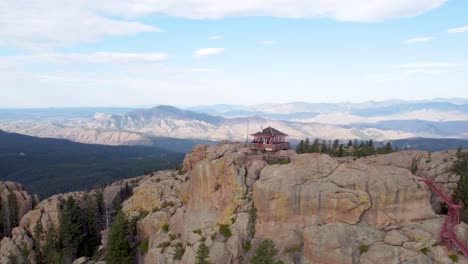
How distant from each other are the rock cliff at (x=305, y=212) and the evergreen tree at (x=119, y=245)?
3389 millimetres

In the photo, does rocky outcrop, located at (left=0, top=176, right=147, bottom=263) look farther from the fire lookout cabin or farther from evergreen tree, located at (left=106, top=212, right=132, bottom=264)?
the fire lookout cabin

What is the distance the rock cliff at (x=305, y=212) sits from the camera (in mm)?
51719

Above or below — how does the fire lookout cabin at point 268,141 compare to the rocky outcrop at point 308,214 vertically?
above

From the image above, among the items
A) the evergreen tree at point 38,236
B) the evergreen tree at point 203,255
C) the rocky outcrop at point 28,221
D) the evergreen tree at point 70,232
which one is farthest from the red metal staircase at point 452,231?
the evergreen tree at point 38,236

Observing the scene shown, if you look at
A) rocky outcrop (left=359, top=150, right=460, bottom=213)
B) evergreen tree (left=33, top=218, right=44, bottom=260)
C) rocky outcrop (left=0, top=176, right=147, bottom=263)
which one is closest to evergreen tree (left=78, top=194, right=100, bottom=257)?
rocky outcrop (left=0, top=176, right=147, bottom=263)

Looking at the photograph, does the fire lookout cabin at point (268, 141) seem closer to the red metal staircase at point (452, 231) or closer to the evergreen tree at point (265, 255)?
the evergreen tree at point (265, 255)

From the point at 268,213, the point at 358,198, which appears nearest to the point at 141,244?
the point at 268,213

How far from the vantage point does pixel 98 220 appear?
301 ft

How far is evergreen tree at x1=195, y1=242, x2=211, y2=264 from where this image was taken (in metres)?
54.3

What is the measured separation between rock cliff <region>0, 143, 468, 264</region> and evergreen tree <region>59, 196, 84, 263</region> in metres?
18.2

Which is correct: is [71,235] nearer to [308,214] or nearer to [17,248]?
[17,248]

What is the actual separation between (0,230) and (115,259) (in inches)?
1915

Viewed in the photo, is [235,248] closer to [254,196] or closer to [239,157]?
[254,196]

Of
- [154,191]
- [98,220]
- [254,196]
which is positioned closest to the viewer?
[254,196]
